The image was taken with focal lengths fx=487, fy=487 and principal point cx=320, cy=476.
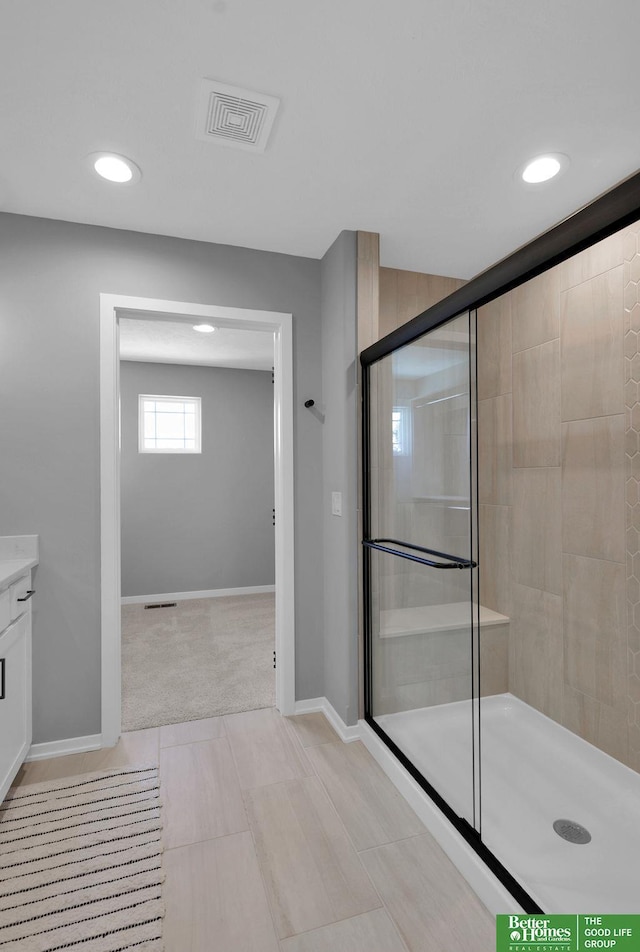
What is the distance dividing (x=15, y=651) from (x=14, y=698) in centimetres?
18

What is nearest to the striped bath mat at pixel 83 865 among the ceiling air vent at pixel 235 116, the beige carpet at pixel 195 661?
the beige carpet at pixel 195 661

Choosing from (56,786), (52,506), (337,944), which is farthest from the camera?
(52,506)

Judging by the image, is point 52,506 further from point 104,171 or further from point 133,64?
point 133,64

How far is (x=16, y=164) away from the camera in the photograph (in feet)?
6.10

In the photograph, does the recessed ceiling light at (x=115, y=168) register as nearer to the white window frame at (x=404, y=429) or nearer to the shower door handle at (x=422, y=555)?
the white window frame at (x=404, y=429)

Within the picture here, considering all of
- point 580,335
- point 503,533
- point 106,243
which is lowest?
point 503,533

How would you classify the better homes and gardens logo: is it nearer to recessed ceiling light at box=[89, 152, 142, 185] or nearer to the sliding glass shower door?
the sliding glass shower door

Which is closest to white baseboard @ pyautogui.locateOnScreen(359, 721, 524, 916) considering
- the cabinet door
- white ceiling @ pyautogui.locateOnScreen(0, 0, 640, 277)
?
the cabinet door

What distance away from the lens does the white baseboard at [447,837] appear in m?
1.41

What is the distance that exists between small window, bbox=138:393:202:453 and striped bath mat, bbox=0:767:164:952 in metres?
3.60

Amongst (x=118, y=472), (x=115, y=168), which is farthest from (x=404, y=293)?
(x=118, y=472)

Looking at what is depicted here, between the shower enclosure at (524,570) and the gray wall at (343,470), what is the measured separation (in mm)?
75

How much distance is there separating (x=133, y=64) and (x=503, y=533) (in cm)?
262

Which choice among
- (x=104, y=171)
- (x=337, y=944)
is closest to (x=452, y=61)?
(x=104, y=171)
